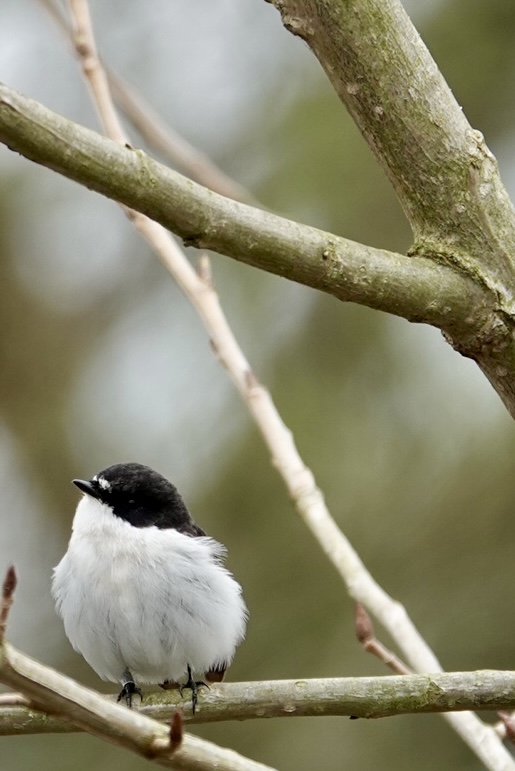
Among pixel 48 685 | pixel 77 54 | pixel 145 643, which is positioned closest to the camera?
pixel 48 685

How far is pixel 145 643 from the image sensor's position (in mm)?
4855

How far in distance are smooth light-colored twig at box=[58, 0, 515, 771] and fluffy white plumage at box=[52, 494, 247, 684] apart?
4.23ft

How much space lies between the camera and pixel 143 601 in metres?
4.89

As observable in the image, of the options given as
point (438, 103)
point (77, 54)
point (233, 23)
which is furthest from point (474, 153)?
point (233, 23)

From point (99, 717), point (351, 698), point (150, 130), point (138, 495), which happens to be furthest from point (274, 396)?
point (99, 717)

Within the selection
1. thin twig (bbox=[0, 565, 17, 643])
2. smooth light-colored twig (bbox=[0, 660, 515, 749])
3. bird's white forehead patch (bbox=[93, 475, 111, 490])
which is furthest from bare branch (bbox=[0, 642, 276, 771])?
bird's white forehead patch (bbox=[93, 475, 111, 490])

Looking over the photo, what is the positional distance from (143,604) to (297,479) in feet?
4.51

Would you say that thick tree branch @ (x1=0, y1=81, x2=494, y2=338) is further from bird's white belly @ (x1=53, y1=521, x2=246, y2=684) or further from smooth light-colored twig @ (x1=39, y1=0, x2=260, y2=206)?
bird's white belly @ (x1=53, y1=521, x2=246, y2=684)

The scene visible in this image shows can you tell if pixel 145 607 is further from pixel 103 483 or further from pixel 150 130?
pixel 150 130

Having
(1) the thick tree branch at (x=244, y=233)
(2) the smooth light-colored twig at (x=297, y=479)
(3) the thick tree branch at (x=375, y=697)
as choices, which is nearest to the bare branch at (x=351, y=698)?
(3) the thick tree branch at (x=375, y=697)

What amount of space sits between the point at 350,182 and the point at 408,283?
25.0ft

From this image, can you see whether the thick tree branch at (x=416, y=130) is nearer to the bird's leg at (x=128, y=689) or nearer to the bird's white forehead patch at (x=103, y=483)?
the bird's leg at (x=128, y=689)

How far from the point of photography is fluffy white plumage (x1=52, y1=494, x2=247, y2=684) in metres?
4.88

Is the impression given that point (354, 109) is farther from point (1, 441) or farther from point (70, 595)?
point (1, 441)
